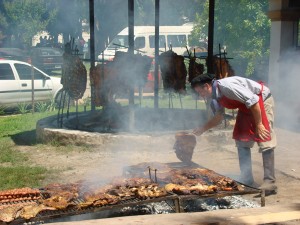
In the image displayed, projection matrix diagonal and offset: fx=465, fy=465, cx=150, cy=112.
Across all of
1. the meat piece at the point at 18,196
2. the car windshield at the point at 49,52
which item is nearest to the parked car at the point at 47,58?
the car windshield at the point at 49,52

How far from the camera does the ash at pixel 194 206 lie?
5930 millimetres

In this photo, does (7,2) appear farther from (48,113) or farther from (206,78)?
(206,78)

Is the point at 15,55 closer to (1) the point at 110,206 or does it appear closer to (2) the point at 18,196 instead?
(2) the point at 18,196

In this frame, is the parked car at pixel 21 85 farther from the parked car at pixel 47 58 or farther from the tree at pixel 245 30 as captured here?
the parked car at pixel 47 58

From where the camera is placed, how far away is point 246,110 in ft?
21.7

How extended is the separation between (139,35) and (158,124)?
15.4 m

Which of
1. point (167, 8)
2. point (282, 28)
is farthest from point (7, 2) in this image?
point (282, 28)

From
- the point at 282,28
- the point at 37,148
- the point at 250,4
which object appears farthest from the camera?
the point at 250,4

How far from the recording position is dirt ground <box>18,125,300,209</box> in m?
8.02

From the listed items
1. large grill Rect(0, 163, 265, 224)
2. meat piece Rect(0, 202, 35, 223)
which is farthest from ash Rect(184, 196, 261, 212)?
meat piece Rect(0, 202, 35, 223)

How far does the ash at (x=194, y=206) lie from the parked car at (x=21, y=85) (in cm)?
1039

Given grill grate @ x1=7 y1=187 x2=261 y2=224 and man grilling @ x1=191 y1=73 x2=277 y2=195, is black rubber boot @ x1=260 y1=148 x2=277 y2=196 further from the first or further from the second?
grill grate @ x1=7 y1=187 x2=261 y2=224

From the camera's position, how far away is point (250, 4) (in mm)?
21484

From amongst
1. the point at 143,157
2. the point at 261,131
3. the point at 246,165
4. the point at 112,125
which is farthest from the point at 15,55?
the point at 261,131
